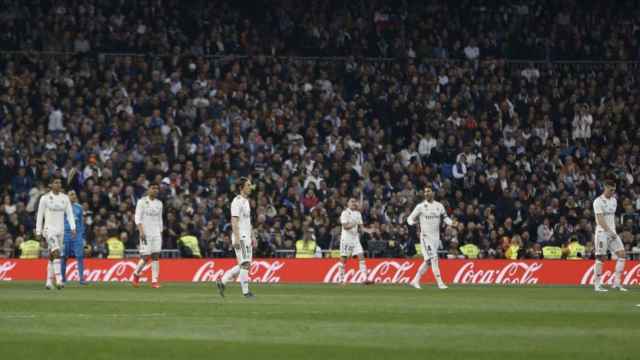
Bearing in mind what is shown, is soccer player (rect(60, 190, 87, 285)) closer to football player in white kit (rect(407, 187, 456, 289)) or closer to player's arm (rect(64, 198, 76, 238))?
player's arm (rect(64, 198, 76, 238))

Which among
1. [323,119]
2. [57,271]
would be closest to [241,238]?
[57,271]

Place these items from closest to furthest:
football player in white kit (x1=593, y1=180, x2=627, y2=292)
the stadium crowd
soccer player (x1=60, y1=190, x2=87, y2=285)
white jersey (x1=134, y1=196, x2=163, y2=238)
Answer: football player in white kit (x1=593, y1=180, x2=627, y2=292) → white jersey (x1=134, y1=196, x2=163, y2=238) → soccer player (x1=60, y1=190, x2=87, y2=285) → the stadium crowd

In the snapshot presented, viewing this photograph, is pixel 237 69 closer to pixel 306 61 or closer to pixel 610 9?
pixel 306 61

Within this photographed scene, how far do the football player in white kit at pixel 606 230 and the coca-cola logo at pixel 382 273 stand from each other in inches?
373

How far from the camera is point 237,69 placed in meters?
50.9

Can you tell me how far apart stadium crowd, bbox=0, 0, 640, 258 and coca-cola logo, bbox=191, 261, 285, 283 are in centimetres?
108

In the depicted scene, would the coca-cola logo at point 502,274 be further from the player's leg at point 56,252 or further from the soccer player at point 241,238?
the soccer player at point 241,238

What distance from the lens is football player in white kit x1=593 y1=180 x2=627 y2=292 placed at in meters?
33.9

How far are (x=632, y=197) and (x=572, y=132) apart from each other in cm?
490

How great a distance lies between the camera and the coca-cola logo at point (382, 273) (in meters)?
43.1

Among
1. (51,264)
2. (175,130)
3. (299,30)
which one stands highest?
(299,30)

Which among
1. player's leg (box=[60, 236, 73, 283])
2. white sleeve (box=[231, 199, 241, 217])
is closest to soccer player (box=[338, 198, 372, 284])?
player's leg (box=[60, 236, 73, 283])

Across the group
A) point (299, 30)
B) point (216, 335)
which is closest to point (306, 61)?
point (299, 30)

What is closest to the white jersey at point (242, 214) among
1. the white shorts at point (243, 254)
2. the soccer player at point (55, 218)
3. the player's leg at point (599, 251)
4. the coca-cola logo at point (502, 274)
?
the white shorts at point (243, 254)
